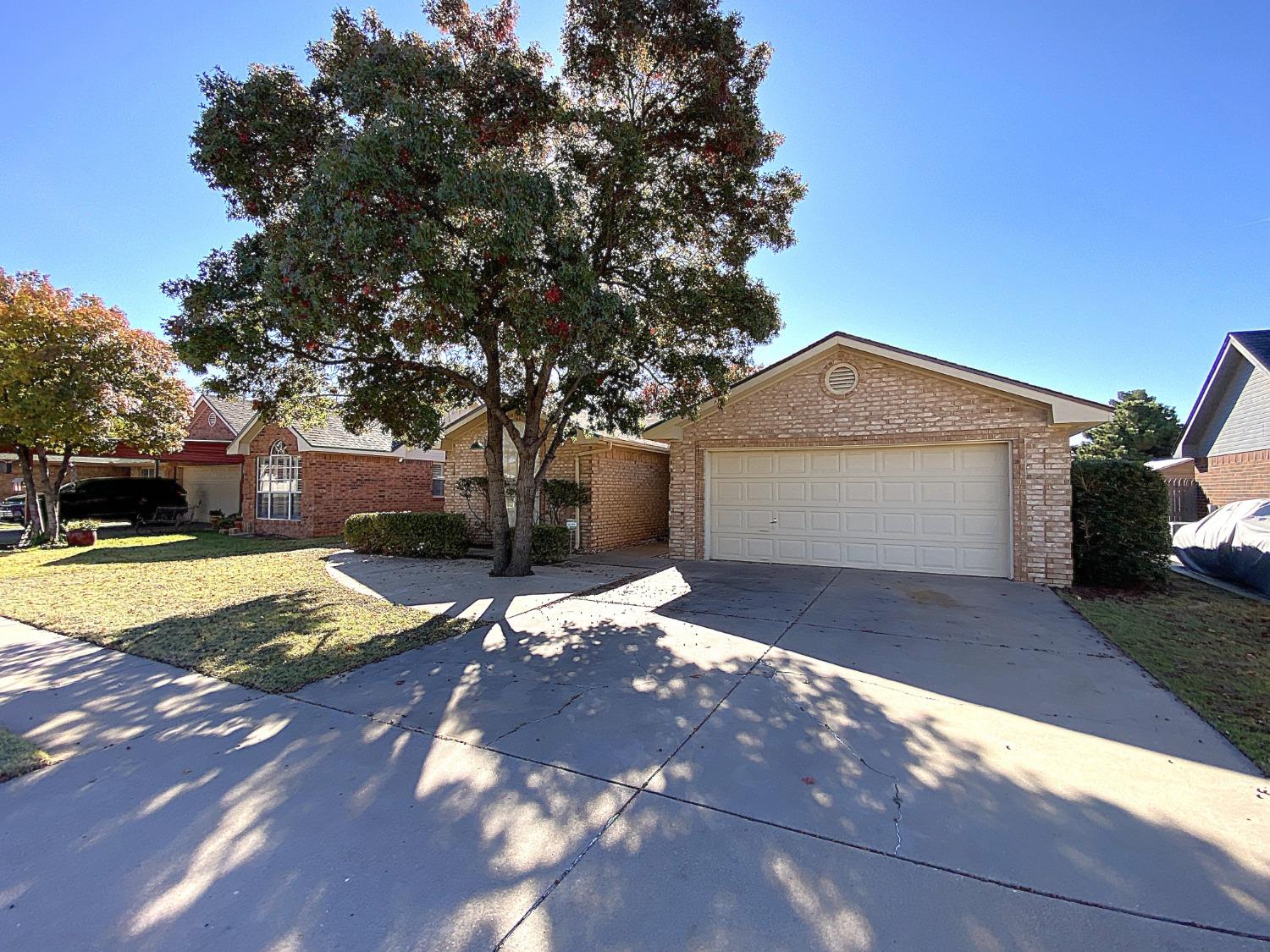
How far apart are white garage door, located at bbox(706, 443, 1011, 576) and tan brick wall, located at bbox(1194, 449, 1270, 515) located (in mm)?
10821

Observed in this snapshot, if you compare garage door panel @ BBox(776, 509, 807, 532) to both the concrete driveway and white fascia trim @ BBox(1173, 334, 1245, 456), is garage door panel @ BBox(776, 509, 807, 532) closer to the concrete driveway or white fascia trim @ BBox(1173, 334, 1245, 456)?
the concrete driveway

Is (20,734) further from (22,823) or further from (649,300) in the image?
(649,300)

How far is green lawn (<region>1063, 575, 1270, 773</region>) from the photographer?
412cm

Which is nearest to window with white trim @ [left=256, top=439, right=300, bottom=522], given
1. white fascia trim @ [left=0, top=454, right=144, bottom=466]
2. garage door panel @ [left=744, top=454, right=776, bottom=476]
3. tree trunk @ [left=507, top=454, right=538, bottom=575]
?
white fascia trim @ [left=0, top=454, right=144, bottom=466]

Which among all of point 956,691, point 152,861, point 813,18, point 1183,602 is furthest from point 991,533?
point 152,861

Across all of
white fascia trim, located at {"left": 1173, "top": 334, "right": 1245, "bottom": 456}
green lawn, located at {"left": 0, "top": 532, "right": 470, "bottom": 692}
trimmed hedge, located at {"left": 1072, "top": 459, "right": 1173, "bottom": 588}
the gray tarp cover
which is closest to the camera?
green lawn, located at {"left": 0, "top": 532, "right": 470, "bottom": 692}

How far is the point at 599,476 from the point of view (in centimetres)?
1405

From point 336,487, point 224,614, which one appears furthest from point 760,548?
point 336,487

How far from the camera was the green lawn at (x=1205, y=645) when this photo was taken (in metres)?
4.12

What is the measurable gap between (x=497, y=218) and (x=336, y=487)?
542 inches

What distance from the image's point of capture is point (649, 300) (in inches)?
346

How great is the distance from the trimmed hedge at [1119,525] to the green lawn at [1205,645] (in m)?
0.54

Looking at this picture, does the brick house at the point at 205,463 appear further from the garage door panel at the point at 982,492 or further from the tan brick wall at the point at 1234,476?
the tan brick wall at the point at 1234,476

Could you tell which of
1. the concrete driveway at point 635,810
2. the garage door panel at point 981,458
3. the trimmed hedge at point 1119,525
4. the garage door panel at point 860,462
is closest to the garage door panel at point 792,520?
the garage door panel at point 860,462
